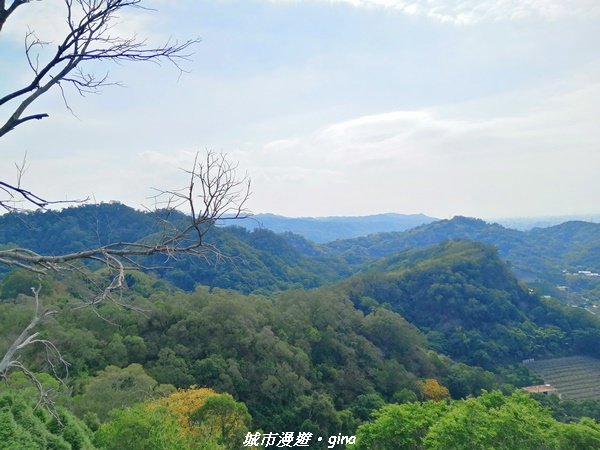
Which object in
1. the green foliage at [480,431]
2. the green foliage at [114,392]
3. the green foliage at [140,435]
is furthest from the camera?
the green foliage at [114,392]

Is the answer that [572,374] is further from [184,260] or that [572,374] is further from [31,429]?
[31,429]

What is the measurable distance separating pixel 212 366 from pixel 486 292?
38610 millimetres

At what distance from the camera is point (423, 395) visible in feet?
86.7

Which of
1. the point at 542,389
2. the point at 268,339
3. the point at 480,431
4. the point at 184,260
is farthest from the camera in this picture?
the point at 184,260

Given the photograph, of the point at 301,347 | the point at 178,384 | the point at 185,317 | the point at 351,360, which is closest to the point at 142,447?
the point at 178,384

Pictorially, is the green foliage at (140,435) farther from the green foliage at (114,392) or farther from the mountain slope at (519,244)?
the mountain slope at (519,244)

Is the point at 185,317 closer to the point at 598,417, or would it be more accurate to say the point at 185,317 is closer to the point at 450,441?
the point at 450,441

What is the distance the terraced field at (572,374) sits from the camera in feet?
121

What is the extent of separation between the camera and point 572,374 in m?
41.0

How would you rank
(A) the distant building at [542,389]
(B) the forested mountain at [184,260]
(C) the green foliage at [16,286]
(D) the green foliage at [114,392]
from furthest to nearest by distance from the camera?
(B) the forested mountain at [184,260] < (A) the distant building at [542,389] < (C) the green foliage at [16,286] < (D) the green foliage at [114,392]

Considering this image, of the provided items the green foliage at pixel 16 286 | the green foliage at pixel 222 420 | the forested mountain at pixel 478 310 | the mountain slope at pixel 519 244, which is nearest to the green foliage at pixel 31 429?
the green foliage at pixel 222 420

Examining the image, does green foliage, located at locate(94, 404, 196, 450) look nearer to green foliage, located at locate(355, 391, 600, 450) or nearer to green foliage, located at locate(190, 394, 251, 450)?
green foliage, located at locate(190, 394, 251, 450)

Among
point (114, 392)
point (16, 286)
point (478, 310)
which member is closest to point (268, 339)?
point (114, 392)

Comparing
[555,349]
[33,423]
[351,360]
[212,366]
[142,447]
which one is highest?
[33,423]
